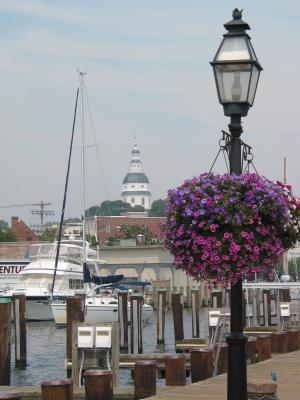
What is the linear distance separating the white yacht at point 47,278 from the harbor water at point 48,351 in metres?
1.47

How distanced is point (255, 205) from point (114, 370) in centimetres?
963

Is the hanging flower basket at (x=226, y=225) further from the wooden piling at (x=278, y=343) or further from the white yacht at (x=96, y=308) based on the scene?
the white yacht at (x=96, y=308)

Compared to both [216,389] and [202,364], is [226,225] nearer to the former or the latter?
[216,389]

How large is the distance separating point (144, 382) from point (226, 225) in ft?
20.5

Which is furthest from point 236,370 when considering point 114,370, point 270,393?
point 114,370

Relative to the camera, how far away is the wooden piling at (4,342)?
2661 cm

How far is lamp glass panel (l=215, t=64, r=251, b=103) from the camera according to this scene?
11.0 meters

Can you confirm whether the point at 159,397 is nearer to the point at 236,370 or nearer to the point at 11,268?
the point at 236,370

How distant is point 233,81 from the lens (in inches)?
437

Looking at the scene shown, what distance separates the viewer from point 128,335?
3978 cm

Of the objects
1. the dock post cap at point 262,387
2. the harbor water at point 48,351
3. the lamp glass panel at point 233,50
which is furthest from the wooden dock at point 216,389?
the harbor water at point 48,351

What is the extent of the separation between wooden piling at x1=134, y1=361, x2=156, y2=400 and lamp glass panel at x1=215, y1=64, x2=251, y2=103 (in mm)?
6988

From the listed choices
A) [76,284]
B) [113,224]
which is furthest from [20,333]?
[113,224]

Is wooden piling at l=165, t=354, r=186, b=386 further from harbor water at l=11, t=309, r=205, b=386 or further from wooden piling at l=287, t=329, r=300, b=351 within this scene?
harbor water at l=11, t=309, r=205, b=386
